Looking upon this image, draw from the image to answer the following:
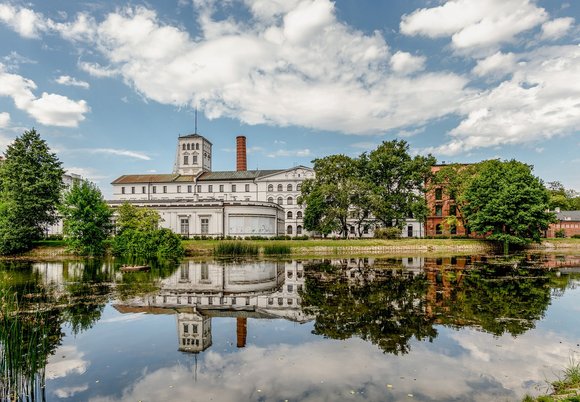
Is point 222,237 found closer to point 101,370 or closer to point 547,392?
point 101,370

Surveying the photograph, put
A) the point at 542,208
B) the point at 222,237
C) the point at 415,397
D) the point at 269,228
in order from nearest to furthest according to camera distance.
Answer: the point at 415,397
the point at 542,208
the point at 222,237
the point at 269,228

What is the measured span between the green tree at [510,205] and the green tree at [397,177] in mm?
6937

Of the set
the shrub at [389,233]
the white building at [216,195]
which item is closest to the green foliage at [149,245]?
the white building at [216,195]

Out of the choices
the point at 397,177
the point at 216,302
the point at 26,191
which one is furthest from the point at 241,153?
the point at 216,302

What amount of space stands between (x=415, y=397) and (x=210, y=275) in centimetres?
1780

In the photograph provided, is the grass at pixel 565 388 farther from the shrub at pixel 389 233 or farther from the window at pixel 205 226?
the window at pixel 205 226

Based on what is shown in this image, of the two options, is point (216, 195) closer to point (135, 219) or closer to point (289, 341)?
point (135, 219)

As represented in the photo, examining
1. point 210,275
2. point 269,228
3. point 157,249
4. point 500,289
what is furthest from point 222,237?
point 500,289

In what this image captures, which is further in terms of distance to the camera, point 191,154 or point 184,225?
point 191,154

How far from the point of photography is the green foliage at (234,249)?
39.8 meters

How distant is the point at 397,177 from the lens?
182ft

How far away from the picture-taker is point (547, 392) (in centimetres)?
671

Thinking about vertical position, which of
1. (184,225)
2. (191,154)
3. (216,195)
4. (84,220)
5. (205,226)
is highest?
(191,154)

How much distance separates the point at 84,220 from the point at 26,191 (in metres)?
8.81
